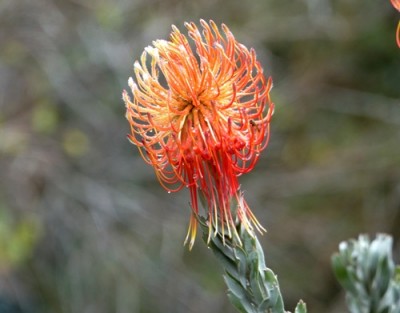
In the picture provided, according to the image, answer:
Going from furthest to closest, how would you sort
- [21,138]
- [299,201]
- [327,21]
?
[299,201]
[327,21]
[21,138]

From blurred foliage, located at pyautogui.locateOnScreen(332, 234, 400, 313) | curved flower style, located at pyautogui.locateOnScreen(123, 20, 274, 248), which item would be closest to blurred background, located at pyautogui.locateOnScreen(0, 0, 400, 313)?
blurred foliage, located at pyautogui.locateOnScreen(332, 234, 400, 313)

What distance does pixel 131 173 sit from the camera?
8.30 meters

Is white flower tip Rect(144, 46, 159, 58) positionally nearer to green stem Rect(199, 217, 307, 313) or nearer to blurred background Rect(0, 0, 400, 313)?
green stem Rect(199, 217, 307, 313)

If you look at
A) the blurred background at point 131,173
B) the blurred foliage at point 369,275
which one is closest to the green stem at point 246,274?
the blurred foliage at point 369,275

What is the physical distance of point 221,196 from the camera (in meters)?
2.08

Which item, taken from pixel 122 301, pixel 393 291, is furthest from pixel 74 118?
pixel 393 291

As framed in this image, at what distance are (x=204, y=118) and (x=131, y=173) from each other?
6269mm

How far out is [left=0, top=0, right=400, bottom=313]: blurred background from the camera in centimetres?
771

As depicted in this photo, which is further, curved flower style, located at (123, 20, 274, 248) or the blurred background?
the blurred background

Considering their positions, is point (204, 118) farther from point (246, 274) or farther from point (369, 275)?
point (369, 275)

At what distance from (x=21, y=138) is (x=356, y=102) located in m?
3.72

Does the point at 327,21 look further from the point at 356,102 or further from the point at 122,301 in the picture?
the point at 122,301

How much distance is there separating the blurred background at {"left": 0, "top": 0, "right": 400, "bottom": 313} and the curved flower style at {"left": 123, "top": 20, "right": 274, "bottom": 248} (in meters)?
5.21

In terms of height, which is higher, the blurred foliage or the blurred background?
the blurred background
